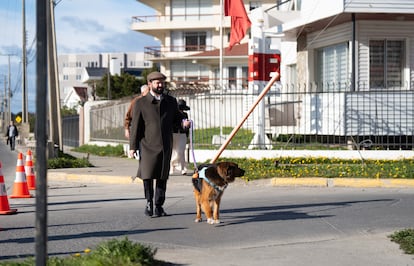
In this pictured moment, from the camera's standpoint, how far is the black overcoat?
9.69 metres

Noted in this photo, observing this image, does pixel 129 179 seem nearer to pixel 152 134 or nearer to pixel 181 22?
pixel 152 134

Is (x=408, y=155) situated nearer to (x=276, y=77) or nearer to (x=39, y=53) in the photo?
(x=276, y=77)

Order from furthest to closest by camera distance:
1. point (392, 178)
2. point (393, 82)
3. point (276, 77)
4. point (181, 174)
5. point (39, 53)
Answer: point (393, 82), point (181, 174), point (392, 178), point (276, 77), point (39, 53)

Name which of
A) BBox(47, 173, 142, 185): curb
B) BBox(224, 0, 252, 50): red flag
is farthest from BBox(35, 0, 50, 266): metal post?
BBox(224, 0, 252, 50): red flag

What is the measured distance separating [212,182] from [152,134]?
4.64 feet

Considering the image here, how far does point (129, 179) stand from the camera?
16.0m

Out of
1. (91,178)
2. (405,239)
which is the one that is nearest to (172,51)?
(91,178)

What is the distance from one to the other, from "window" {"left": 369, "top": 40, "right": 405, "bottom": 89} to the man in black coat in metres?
11.8

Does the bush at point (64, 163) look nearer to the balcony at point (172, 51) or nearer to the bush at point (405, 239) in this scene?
the bush at point (405, 239)

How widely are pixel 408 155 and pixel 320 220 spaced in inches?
359

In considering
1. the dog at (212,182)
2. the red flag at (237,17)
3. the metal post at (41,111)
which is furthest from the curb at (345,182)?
the metal post at (41,111)

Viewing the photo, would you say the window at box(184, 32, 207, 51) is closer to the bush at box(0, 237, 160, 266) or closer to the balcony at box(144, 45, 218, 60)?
the balcony at box(144, 45, 218, 60)

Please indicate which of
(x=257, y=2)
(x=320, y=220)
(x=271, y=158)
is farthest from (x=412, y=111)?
(x=257, y=2)

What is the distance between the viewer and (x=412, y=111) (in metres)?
19.0
